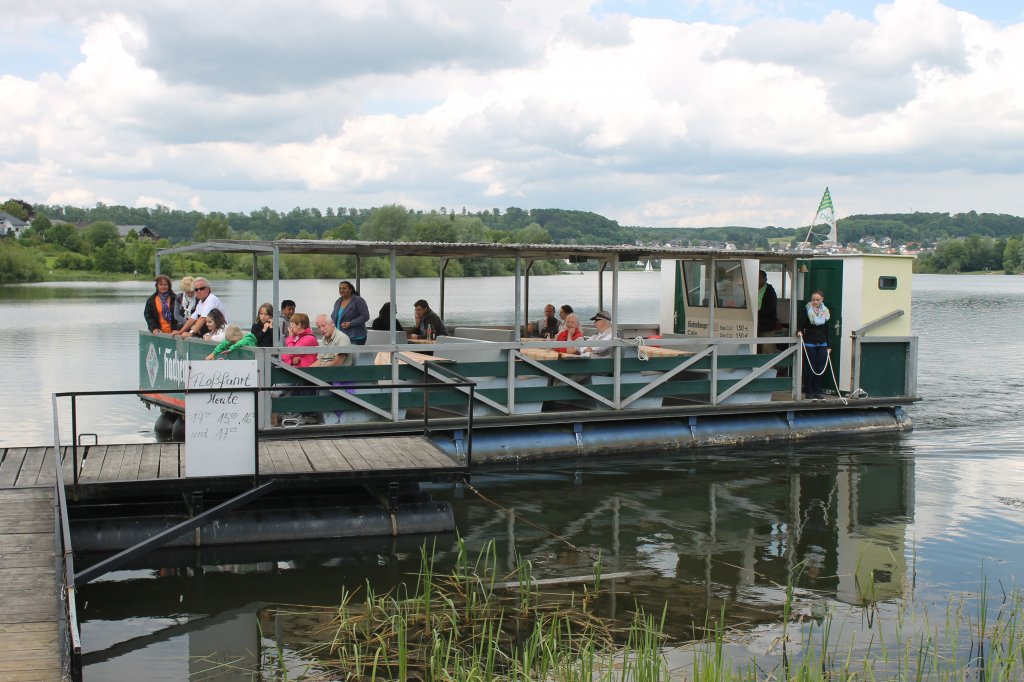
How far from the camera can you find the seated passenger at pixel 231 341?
37.7 feet

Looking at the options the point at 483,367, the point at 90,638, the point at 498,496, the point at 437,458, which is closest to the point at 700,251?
the point at 483,367

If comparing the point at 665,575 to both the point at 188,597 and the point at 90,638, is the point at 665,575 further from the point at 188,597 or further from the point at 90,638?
the point at 90,638

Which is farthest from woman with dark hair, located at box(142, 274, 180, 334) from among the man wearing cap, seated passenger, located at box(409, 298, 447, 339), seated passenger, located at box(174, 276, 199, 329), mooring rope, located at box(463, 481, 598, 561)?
the man wearing cap

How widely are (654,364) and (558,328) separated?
1.84 metres

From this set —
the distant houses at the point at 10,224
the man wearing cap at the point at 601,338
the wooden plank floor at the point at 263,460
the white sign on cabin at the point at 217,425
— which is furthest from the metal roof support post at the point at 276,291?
the distant houses at the point at 10,224

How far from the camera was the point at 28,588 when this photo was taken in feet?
21.9

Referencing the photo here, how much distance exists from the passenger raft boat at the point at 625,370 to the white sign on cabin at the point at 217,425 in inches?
78.6

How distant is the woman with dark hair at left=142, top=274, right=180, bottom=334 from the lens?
13805mm

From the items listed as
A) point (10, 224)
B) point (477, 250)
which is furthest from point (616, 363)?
point (10, 224)

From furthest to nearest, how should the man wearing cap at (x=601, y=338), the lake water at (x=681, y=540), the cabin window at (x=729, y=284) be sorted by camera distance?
1. the cabin window at (x=729, y=284)
2. the man wearing cap at (x=601, y=338)
3. the lake water at (x=681, y=540)

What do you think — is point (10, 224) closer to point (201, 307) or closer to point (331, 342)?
point (201, 307)

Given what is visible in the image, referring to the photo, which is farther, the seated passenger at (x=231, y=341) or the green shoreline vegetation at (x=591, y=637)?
the seated passenger at (x=231, y=341)

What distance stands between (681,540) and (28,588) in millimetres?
6246

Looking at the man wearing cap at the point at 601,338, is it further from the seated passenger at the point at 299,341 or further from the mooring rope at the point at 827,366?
the seated passenger at the point at 299,341
